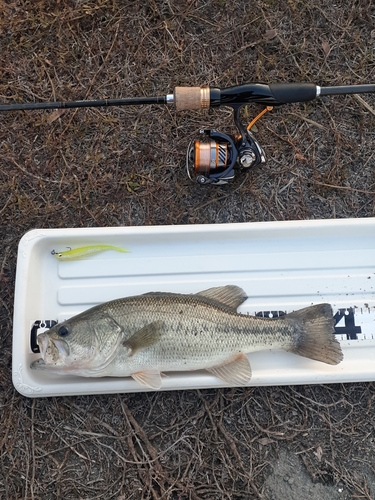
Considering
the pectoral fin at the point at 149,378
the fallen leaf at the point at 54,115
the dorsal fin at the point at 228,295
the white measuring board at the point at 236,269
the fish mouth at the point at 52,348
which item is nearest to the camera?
the fish mouth at the point at 52,348

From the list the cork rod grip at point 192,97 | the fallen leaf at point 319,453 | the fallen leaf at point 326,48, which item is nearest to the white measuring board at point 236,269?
the fallen leaf at point 319,453

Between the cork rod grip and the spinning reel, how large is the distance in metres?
0.31

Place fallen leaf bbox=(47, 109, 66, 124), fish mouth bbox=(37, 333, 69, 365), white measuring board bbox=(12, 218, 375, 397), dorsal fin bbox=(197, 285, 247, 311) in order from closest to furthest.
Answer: fish mouth bbox=(37, 333, 69, 365), dorsal fin bbox=(197, 285, 247, 311), white measuring board bbox=(12, 218, 375, 397), fallen leaf bbox=(47, 109, 66, 124)

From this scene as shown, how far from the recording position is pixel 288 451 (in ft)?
8.99

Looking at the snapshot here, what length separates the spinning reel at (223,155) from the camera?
2.64 metres

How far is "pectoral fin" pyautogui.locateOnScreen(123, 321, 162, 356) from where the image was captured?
2348 mm

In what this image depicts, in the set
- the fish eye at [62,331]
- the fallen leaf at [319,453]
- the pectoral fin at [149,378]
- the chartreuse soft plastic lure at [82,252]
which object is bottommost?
the fallen leaf at [319,453]

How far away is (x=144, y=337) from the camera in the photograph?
2.35m

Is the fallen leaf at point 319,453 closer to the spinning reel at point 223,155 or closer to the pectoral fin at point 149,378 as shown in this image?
the pectoral fin at point 149,378

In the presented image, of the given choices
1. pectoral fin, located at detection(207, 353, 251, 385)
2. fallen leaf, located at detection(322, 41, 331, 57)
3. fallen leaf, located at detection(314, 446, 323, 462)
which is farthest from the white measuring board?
fallen leaf, located at detection(322, 41, 331, 57)

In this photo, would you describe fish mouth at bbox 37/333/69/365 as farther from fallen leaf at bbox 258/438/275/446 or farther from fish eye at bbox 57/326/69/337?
fallen leaf at bbox 258/438/275/446

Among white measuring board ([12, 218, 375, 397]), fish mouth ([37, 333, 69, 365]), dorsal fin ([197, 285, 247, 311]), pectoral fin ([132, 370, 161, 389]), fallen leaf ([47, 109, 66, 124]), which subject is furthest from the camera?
fallen leaf ([47, 109, 66, 124])

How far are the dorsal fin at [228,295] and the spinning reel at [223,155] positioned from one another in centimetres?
66

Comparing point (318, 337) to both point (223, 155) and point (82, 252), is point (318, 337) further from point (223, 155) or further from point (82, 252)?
point (82, 252)
